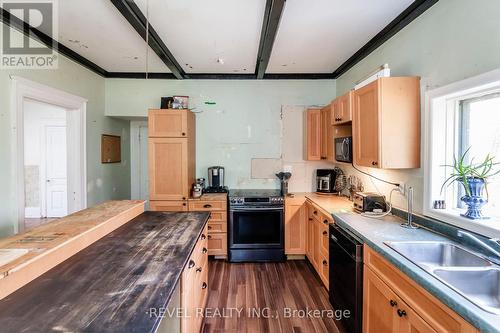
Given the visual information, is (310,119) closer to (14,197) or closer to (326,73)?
(326,73)

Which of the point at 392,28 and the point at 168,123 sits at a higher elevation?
the point at 392,28

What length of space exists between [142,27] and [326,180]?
290 centimetres

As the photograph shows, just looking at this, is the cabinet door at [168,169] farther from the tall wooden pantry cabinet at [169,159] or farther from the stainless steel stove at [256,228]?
the stainless steel stove at [256,228]

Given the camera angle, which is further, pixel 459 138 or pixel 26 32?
pixel 26 32

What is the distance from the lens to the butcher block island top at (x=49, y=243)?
106 cm

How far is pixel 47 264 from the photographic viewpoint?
1224mm

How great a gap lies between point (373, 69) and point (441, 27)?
957mm

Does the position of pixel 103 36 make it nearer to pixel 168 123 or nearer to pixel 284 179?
pixel 168 123

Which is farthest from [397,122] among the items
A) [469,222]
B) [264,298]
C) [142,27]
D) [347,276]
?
[142,27]

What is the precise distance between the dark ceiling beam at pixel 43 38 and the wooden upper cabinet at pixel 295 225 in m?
3.16

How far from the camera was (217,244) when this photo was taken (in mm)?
3459

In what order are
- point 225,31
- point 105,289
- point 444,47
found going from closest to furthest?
1. point 105,289
2. point 444,47
3. point 225,31

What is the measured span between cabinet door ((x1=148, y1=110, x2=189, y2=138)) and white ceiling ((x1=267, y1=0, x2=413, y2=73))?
140 centimetres

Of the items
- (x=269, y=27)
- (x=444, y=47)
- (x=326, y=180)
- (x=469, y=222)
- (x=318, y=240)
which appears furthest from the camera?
(x=326, y=180)
